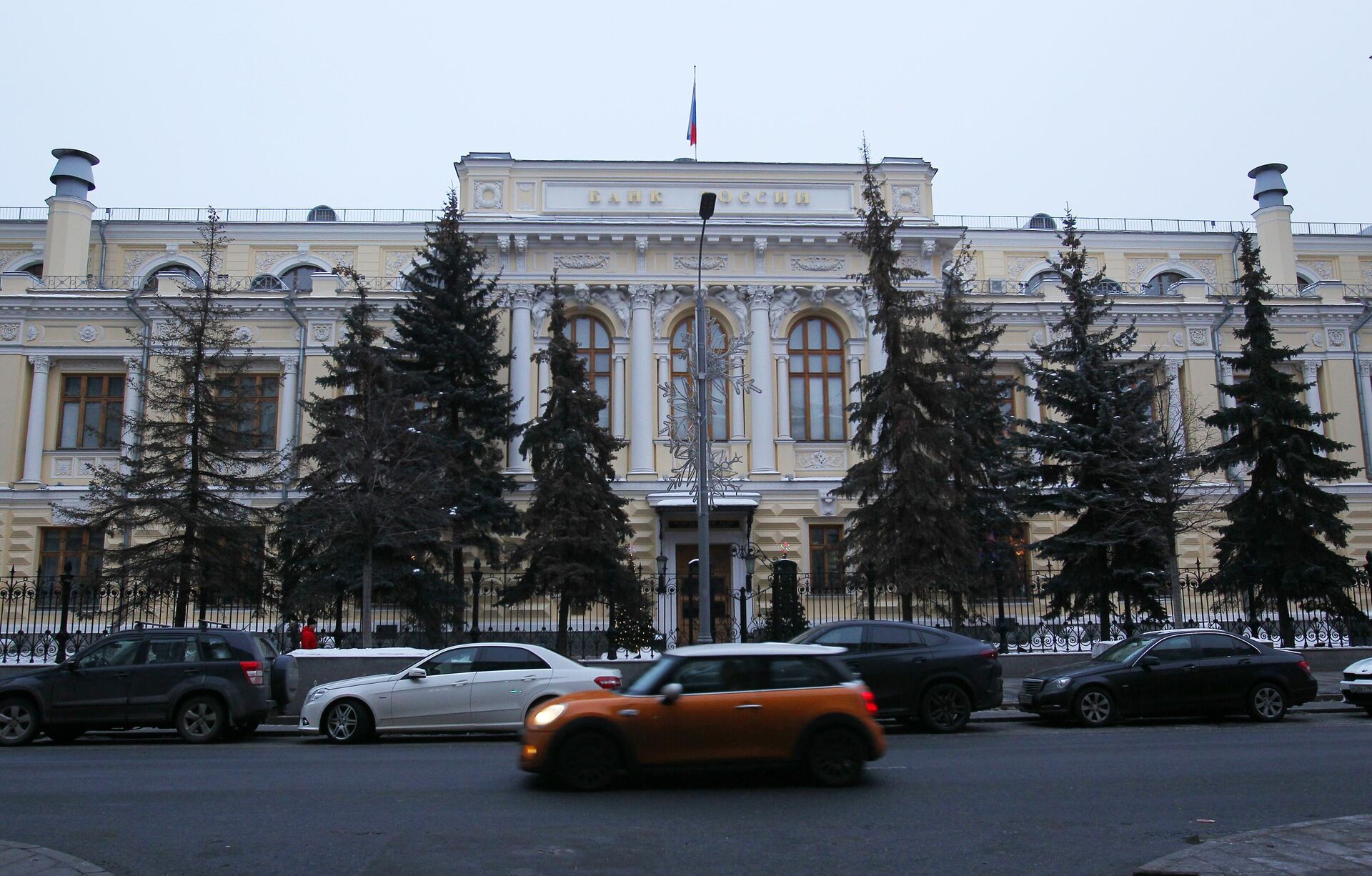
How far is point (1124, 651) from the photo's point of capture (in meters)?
16.0

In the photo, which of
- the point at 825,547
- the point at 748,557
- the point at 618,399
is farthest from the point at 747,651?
the point at 618,399

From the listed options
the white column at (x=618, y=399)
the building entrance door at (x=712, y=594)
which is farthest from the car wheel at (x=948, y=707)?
the white column at (x=618, y=399)

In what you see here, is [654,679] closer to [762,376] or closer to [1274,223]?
[762,376]

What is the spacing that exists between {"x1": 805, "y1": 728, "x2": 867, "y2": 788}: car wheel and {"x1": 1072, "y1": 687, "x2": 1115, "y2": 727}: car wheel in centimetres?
684

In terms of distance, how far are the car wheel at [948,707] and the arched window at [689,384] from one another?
19056 millimetres

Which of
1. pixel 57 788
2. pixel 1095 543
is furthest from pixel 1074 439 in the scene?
pixel 57 788

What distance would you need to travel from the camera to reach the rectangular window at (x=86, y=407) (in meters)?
34.3

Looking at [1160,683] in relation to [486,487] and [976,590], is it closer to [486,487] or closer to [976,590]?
[976,590]

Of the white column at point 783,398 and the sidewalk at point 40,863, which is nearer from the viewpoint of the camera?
the sidewalk at point 40,863

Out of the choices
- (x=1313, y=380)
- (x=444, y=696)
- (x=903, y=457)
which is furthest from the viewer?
(x=1313, y=380)

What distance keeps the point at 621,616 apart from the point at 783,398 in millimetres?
13104

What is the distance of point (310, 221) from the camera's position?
132 ft

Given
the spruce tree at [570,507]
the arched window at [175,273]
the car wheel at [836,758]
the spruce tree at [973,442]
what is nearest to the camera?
the car wheel at [836,758]

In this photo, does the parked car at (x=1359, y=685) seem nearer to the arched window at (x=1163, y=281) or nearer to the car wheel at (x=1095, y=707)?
the car wheel at (x=1095, y=707)
